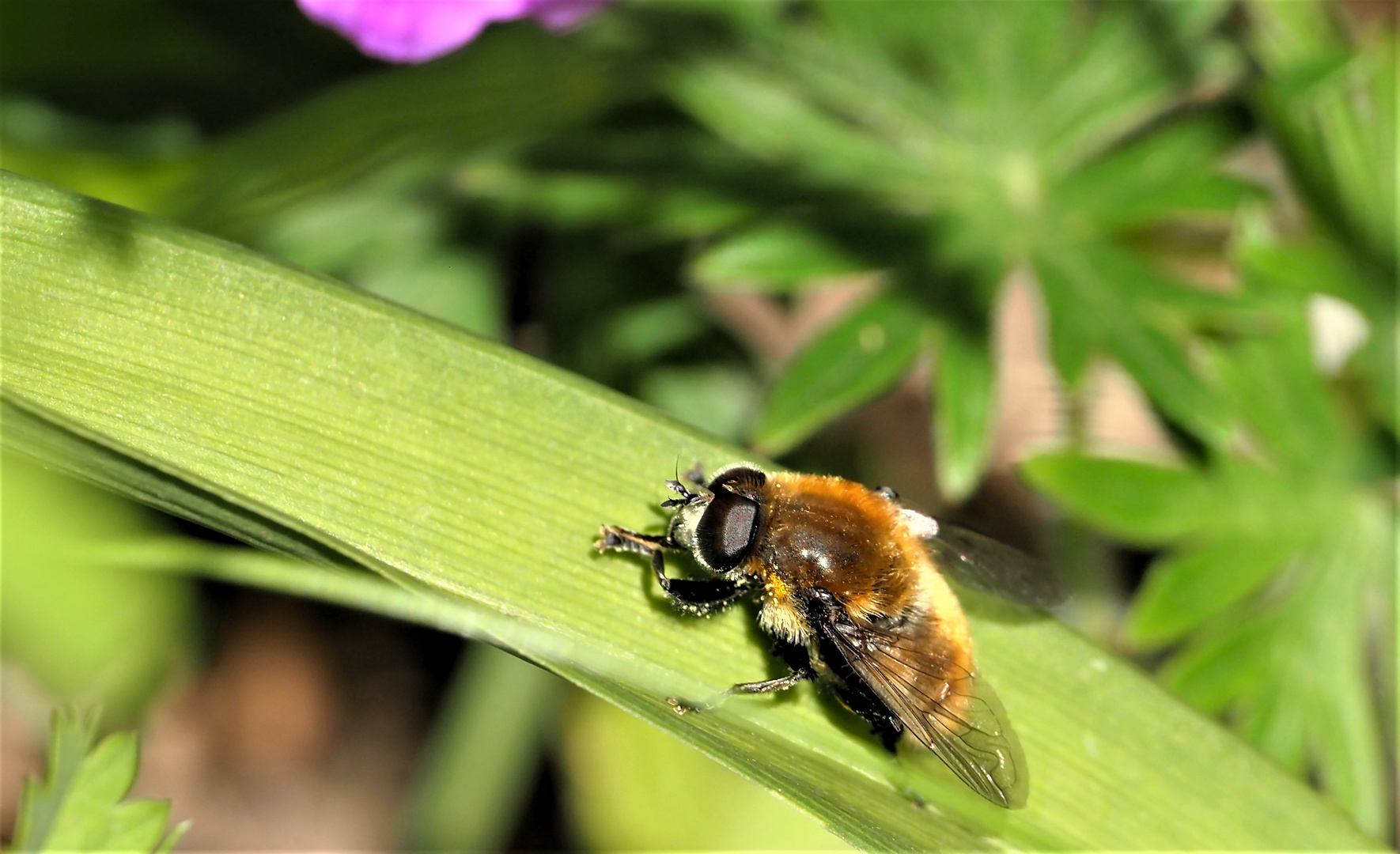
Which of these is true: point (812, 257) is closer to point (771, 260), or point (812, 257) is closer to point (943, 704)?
point (771, 260)

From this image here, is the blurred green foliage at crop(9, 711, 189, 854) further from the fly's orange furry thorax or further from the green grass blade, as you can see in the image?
the green grass blade

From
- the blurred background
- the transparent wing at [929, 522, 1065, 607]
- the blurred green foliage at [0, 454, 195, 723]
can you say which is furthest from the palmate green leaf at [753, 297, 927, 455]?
→ the blurred green foliage at [0, 454, 195, 723]

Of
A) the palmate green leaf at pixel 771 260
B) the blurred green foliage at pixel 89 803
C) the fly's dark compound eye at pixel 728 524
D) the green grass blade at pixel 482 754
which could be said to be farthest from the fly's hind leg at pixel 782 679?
the green grass blade at pixel 482 754

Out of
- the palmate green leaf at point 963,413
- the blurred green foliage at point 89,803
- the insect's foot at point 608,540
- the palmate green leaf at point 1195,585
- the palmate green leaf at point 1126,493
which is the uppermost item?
the palmate green leaf at point 963,413

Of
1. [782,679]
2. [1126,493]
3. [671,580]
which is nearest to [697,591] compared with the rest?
[671,580]

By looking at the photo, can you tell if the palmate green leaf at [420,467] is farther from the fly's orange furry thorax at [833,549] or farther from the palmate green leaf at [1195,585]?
the palmate green leaf at [1195,585]

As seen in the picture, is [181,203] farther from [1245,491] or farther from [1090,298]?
[1245,491]
